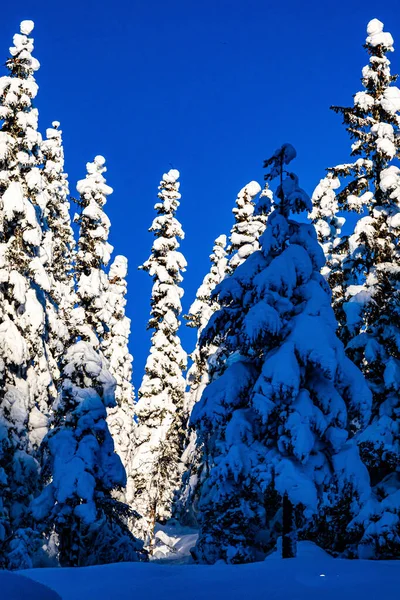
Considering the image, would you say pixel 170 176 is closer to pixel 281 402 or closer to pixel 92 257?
pixel 92 257

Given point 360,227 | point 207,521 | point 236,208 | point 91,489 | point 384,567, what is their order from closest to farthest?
point 384,567 → point 207,521 → point 91,489 → point 360,227 → point 236,208

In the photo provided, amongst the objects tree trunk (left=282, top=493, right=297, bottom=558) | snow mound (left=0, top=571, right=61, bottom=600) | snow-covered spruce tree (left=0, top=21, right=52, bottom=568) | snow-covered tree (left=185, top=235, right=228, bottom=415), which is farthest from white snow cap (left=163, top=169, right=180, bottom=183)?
snow mound (left=0, top=571, right=61, bottom=600)

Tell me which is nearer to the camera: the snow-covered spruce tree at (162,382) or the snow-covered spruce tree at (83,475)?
the snow-covered spruce tree at (83,475)

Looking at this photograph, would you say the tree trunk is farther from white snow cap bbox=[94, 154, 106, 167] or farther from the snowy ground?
white snow cap bbox=[94, 154, 106, 167]

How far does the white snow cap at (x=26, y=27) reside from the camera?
22.9 m

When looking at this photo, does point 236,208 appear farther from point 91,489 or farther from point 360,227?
point 91,489

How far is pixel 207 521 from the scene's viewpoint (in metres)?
16.1

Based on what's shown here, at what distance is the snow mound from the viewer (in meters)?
5.28

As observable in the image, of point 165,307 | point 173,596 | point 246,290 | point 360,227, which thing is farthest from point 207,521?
point 165,307

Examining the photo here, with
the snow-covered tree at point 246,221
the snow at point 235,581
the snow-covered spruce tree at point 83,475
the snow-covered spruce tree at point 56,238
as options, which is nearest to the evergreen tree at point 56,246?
the snow-covered spruce tree at point 56,238

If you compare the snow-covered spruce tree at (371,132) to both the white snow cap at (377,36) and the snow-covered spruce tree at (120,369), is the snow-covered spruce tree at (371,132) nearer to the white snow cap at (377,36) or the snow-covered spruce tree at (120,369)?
the white snow cap at (377,36)

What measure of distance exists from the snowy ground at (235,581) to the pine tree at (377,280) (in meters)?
3.39

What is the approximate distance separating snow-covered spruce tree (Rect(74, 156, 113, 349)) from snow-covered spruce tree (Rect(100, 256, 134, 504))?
1733cm

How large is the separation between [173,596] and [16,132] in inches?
729
